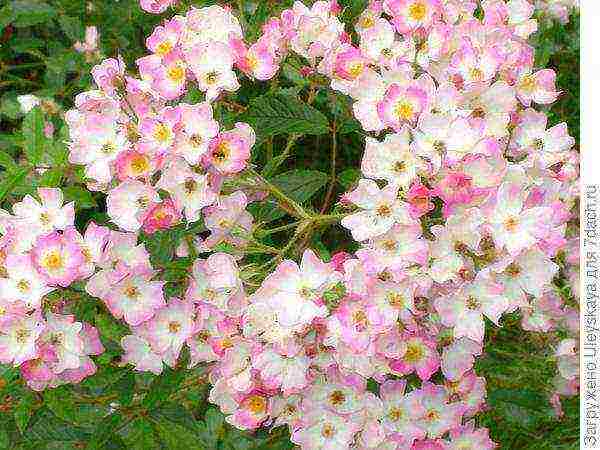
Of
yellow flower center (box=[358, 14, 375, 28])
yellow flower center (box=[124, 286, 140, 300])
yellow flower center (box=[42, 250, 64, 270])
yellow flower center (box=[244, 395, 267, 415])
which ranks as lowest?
yellow flower center (box=[244, 395, 267, 415])

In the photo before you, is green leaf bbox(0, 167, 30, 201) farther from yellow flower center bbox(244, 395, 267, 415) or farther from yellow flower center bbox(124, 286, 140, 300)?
yellow flower center bbox(244, 395, 267, 415)

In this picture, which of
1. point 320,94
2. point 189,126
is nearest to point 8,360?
point 189,126

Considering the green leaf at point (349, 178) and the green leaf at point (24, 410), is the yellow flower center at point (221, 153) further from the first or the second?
the green leaf at point (24, 410)

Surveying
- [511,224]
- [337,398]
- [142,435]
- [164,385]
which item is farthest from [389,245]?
[142,435]

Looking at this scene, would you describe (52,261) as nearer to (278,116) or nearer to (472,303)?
(278,116)

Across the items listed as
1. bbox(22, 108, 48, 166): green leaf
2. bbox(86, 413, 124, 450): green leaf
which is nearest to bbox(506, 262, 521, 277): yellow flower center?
bbox(86, 413, 124, 450): green leaf

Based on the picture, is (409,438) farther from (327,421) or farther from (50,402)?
(50,402)
